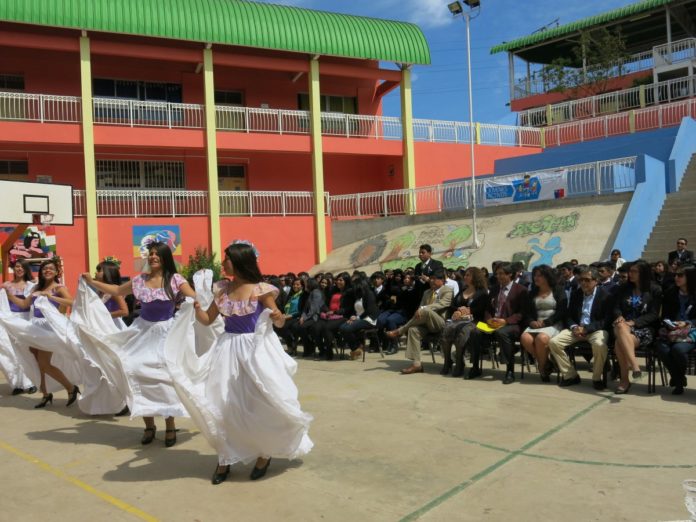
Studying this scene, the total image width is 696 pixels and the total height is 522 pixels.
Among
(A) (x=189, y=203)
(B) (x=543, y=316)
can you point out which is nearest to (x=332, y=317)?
(B) (x=543, y=316)

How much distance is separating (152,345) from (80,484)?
149 centimetres

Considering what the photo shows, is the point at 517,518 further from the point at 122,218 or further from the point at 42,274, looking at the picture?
the point at 122,218

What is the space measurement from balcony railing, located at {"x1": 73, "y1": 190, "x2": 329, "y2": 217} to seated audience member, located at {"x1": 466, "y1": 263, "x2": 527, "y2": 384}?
49.6 feet

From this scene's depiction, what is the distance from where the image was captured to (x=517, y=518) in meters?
3.96

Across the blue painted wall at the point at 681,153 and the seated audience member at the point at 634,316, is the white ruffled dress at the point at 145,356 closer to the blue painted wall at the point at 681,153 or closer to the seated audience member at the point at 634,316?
the seated audience member at the point at 634,316

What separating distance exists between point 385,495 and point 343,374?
16.1ft

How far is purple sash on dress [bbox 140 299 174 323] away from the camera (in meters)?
6.02

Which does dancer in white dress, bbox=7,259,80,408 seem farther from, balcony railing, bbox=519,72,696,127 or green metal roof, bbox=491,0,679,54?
green metal roof, bbox=491,0,679,54

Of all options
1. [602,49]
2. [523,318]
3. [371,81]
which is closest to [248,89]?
[371,81]

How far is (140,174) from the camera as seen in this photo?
76.8 ft

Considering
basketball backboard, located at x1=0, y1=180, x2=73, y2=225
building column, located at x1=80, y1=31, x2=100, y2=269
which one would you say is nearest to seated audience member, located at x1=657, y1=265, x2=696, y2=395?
basketball backboard, located at x1=0, y1=180, x2=73, y2=225

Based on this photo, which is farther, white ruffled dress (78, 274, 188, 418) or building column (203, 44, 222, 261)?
building column (203, 44, 222, 261)

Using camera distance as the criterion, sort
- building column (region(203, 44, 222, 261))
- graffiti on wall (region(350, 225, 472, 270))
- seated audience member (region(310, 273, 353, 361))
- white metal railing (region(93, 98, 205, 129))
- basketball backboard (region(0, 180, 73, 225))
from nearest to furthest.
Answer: seated audience member (region(310, 273, 353, 361))
basketball backboard (region(0, 180, 73, 225))
graffiti on wall (region(350, 225, 472, 270))
white metal railing (region(93, 98, 205, 129))
building column (region(203, 44, 222, 261))

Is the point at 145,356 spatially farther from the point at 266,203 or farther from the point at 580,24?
the point at 580,24
